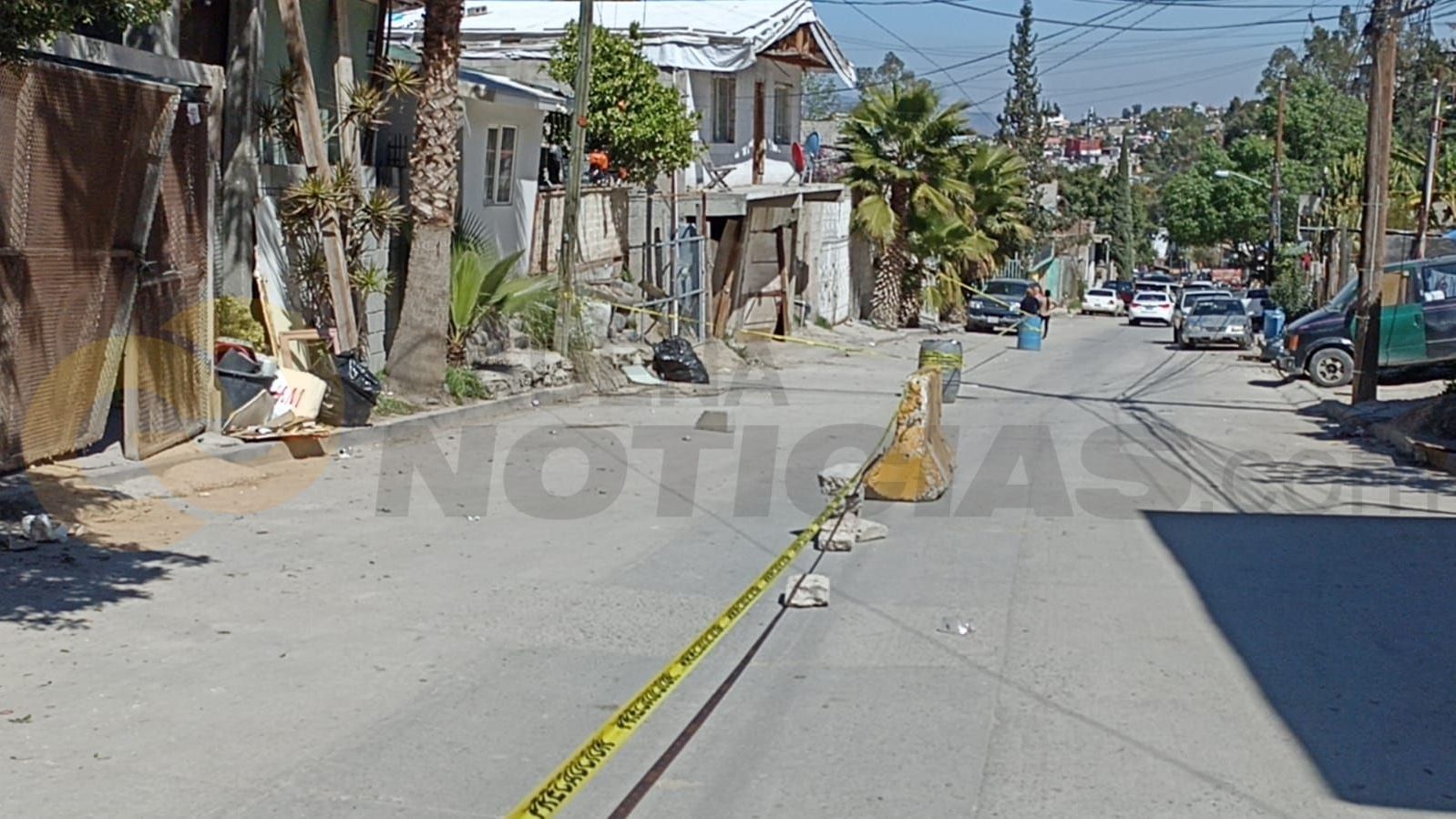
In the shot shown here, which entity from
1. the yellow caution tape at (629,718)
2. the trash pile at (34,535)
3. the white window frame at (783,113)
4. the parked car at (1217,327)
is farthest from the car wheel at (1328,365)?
the trash pile at (34,535)

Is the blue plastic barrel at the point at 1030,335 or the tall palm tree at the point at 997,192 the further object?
the tall palm tree at the point at 997,192

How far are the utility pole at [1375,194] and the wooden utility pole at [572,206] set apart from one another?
430 inches

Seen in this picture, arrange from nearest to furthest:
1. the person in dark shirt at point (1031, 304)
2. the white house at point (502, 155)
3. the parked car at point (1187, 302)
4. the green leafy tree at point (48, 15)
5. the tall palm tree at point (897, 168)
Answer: the green leafy tree at point (48, 15) < the white house at point (502, 155) < the tall palm tree at point (897, 168) < the parked car at point (1187, 302) < the person in dark shirt at point (1031, 304)

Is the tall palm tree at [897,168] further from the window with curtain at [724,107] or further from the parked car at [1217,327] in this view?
the window with curtain at [724,107]

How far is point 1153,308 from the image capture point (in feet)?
189

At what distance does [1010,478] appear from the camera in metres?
14.8

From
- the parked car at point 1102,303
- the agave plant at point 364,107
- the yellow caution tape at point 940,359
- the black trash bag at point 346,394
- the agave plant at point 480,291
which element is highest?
the agave plant at point 364,107

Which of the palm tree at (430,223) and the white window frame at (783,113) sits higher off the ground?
the white window frame at (783,113)

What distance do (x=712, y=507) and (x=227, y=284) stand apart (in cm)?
603

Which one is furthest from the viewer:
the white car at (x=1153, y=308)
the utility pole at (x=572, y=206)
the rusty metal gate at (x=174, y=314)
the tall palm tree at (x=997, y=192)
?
the white car at (x=1153, y=308)

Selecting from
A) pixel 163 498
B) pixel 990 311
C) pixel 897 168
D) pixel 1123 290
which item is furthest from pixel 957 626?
pixel 1123 290

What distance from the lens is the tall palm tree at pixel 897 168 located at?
41719 mm

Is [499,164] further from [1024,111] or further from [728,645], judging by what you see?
[1024,111]

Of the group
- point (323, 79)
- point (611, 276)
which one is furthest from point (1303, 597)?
point (611, 276)
